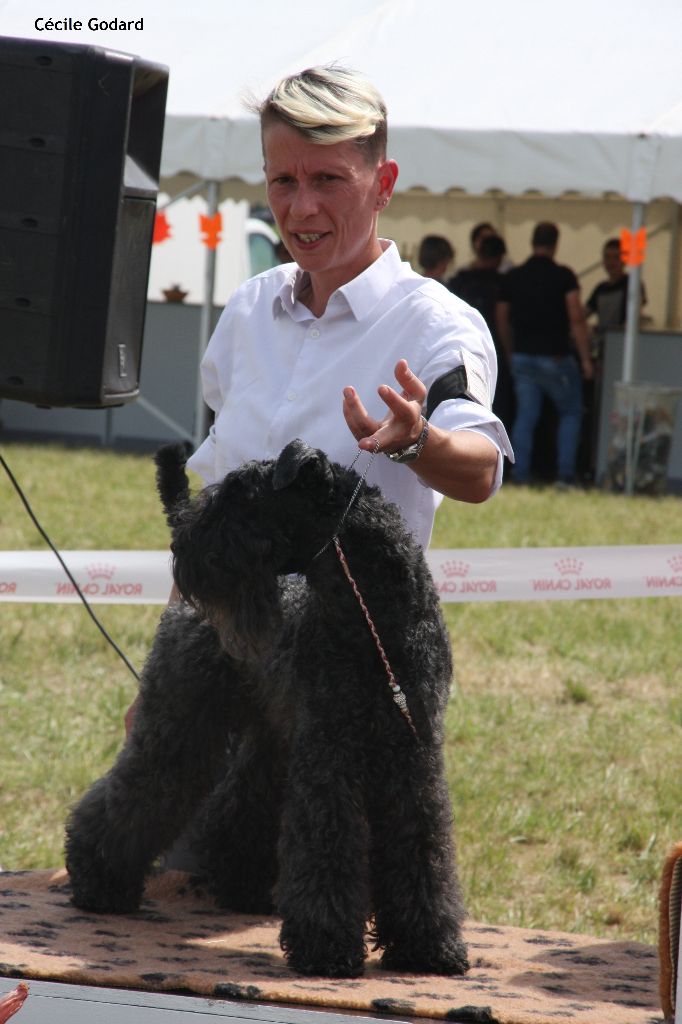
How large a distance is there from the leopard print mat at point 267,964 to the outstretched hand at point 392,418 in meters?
0.93

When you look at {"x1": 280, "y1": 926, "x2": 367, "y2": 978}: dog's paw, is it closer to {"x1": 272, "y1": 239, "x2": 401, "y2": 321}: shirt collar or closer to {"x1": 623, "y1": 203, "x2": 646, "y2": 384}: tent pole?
{"x1": 272, "y1": 239, "x2": 401, "y2": 321}: shirt collar

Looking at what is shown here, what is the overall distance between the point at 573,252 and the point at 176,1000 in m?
13.7

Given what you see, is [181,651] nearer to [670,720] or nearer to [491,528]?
[670,720]

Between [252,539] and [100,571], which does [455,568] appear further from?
[252,539]

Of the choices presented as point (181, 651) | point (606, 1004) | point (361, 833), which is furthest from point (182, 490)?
point (606, 1004)

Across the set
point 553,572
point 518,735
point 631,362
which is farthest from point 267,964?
point 631,362

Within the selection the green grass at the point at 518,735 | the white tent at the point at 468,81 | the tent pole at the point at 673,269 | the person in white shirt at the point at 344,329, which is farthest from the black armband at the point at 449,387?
the tent pole at the point at 673,269

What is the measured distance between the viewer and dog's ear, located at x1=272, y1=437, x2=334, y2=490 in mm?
2297

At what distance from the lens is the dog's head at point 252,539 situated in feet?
7.75

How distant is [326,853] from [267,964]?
32 centimetres

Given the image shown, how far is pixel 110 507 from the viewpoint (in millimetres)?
8836

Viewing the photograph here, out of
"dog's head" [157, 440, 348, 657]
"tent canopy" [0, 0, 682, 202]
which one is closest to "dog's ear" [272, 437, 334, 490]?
"dog's head" [157, 440, 348, 657]

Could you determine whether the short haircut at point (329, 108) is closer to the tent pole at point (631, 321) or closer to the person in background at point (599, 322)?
the tent pole at point (631, 321)

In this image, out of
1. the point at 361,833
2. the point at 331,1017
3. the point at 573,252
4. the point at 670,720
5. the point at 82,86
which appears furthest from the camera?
the point at 573,252
